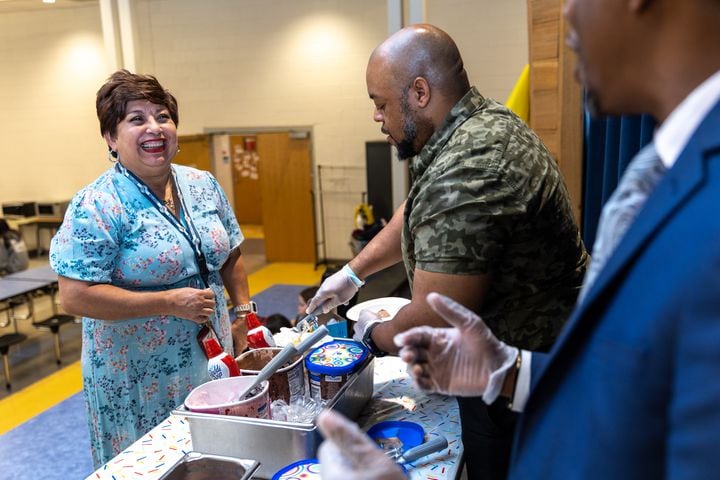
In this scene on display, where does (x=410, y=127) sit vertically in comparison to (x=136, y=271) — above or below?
above

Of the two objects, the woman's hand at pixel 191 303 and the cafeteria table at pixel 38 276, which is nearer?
the woman's hand at pixel 191 303

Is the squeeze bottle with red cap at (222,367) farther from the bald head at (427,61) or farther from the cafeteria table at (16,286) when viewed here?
the cafeteria table at (16,286)

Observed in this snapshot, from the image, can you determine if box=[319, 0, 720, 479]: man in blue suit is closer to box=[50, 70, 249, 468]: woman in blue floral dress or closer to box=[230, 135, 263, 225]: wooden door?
box=[50, 70, 249, 468]: woman in blue floral dress

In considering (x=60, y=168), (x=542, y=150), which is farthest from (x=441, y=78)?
(x=60, y=168)

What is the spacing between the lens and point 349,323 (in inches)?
79.9

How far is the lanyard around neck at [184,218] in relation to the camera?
1.95m

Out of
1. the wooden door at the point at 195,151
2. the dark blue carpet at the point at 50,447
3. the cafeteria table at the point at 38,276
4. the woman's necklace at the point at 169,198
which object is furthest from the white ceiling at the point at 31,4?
the woman's necklace at the point at 169,198

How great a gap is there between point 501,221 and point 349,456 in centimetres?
73

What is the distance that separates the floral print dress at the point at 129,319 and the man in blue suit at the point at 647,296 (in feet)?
4.34

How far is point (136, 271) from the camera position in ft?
6.14

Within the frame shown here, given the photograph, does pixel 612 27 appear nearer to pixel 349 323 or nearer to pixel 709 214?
pixel 709 214

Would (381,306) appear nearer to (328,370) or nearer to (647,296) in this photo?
(328,370)

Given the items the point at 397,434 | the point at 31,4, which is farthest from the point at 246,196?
the point at 397,434

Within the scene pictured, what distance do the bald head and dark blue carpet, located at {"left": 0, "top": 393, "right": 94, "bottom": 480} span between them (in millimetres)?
2847
